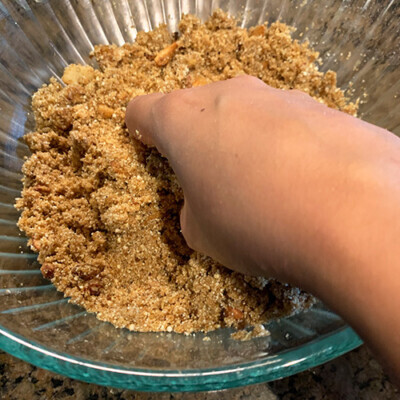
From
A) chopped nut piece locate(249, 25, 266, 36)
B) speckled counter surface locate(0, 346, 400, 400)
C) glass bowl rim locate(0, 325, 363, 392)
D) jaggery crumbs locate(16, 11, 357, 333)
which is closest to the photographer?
glass bowl rim locate(0, 325, 363, 392)

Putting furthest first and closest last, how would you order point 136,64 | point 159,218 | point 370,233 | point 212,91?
point 136,64, point 159,218, point 212,91, point 370,233

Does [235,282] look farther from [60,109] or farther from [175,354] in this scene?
[60,109]

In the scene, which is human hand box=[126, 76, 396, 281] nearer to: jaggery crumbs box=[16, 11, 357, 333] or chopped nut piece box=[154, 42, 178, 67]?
jaggery crumbs box=[16, 11, 357, 333]

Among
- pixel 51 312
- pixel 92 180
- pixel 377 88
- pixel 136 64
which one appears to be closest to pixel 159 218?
pixel 92 180

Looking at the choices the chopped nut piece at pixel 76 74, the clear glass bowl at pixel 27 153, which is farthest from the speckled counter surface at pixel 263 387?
the chopped nut piece at pixel 76 74

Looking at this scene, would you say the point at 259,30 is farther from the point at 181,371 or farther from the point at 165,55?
the point at 181,371

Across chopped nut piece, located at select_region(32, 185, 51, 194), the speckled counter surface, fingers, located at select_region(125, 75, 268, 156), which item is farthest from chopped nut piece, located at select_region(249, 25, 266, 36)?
the speckled counter surface
